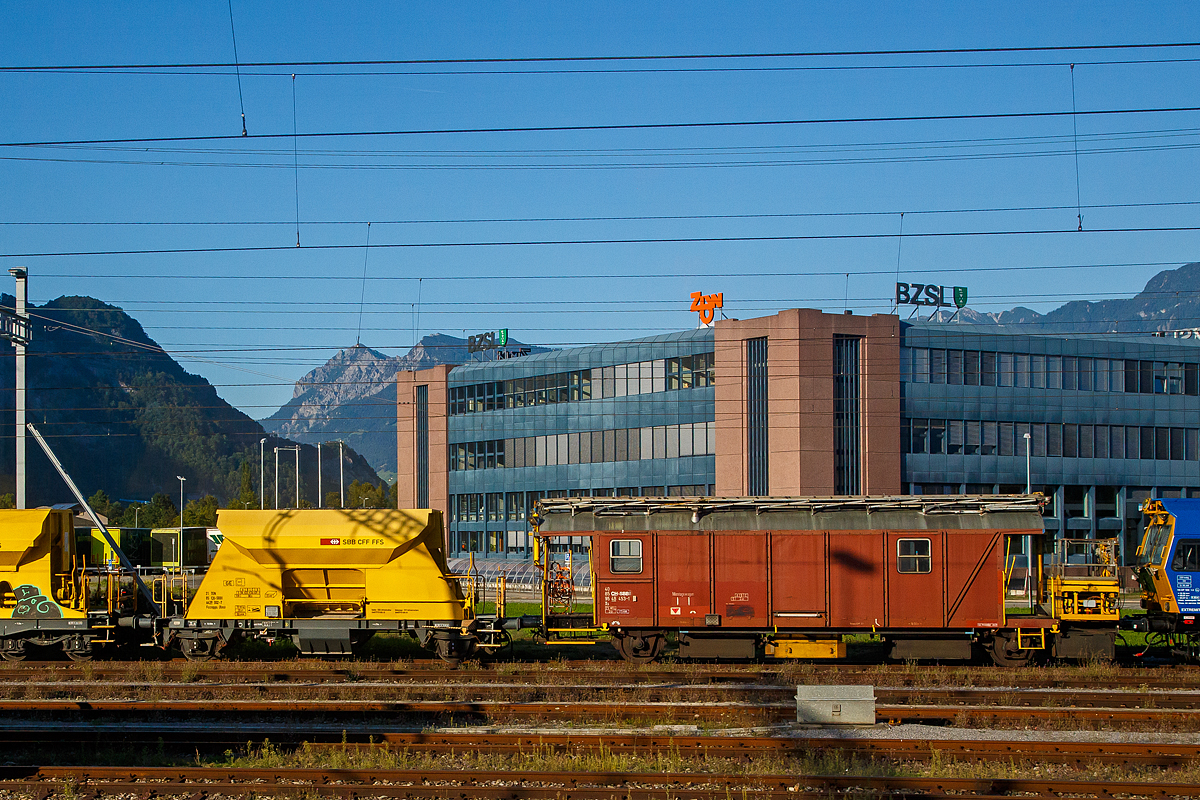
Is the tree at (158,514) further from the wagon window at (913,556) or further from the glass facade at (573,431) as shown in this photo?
the wagon window at (913,556)

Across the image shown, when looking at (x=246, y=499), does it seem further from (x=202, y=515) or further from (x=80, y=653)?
(x=80, y=653)

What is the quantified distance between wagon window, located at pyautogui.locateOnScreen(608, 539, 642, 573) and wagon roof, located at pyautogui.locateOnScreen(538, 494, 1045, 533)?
13.8 inches

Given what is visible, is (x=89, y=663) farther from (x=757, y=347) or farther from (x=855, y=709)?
(x=757, y=347)

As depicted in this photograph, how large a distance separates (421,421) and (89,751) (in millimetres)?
66354

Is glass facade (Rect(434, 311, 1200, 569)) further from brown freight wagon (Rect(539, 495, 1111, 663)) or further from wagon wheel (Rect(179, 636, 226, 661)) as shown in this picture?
wagon wheel (Rect(179, 636, 226, 661))

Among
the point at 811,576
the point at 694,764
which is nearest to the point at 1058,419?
the point at 811,576

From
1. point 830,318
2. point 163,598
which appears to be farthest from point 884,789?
point 830,318

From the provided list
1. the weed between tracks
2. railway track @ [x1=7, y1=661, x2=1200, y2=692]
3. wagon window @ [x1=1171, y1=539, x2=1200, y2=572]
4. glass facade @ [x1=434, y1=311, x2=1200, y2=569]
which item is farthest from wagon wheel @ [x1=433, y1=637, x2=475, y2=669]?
glass facade @ [x1=434, y1=311, x2=1200, y2=569]

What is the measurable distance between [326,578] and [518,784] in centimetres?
1109

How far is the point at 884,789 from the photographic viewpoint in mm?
11336

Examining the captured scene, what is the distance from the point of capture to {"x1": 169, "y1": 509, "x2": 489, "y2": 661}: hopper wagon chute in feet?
68.6

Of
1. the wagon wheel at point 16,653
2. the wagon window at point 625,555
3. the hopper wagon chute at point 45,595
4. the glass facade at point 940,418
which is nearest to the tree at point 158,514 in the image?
the glass facade at point 940,418

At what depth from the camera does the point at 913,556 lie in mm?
20562

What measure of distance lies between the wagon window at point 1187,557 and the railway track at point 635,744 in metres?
9.43
